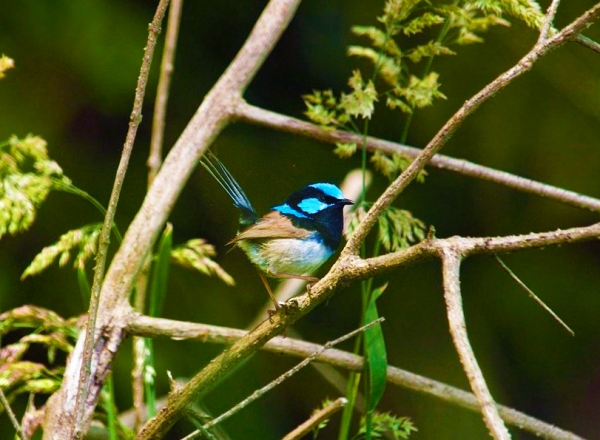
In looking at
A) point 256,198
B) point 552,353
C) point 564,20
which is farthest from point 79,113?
point 552,353

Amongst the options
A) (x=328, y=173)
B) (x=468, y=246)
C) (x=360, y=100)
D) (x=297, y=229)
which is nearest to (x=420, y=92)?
(x=360, y=100)

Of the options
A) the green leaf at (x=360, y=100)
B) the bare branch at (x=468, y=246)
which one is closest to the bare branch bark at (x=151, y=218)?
the green leaf at (x=360, y=100)

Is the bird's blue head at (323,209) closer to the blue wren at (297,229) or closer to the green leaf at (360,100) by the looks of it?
the blue wren at (297,229)

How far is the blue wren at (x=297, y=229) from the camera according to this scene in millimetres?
1803

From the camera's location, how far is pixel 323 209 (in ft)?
5.98

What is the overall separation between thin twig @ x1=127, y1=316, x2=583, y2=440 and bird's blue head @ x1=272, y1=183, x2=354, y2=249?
11.2 inches

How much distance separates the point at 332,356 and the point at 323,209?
377 mm

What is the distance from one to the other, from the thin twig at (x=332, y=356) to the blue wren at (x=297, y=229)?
0.58 ft

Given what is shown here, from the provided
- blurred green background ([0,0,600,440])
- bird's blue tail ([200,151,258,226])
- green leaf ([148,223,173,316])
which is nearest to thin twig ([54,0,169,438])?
bird's blue tail ([200,151,258,226])

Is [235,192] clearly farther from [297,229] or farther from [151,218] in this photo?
[151,218]

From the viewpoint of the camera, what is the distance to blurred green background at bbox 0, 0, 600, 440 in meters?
2.95

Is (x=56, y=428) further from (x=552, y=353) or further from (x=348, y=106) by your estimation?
(x=552, y=353)

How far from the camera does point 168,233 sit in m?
1.82

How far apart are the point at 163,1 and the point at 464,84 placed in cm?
184
